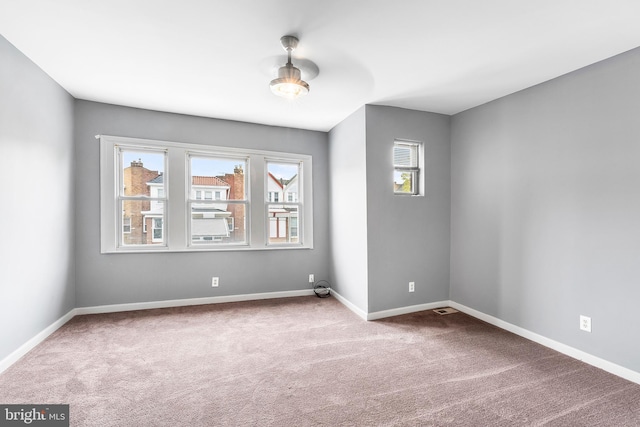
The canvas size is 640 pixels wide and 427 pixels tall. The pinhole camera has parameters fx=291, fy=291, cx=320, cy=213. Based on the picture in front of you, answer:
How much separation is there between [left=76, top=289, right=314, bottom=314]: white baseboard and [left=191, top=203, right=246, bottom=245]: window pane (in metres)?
0.79

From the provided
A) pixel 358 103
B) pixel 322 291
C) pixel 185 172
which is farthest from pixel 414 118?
pixel 185 172

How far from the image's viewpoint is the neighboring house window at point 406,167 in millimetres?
3730

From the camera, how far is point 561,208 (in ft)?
8.81

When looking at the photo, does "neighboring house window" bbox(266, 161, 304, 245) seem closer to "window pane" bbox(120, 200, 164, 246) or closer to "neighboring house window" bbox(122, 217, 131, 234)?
"window pane" bbox(120, 200, 164, 246)

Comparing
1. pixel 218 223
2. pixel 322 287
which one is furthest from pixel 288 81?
pixel 322 287

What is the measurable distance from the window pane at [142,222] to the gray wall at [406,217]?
110 inches

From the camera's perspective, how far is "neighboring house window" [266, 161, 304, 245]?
14.6 ft

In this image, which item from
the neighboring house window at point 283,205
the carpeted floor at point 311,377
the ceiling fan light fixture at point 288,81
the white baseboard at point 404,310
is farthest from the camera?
the neighboring house window at point 283,205

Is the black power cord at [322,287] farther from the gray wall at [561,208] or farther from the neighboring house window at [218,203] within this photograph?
the gray wall at [561,208]

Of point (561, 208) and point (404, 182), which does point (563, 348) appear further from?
point (404, 182)

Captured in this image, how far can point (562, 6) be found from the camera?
1.82 meters

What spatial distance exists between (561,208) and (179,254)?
4359 millimetres

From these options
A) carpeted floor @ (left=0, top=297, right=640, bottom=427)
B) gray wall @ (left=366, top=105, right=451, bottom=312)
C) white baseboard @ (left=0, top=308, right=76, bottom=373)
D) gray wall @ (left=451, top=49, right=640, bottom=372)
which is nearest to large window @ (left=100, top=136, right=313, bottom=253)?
white baseboard @ (left=0, top=308, right=76, bottom=373)

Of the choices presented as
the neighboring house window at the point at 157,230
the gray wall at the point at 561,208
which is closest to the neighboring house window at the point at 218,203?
the neighboring house window at the point at 157,230
